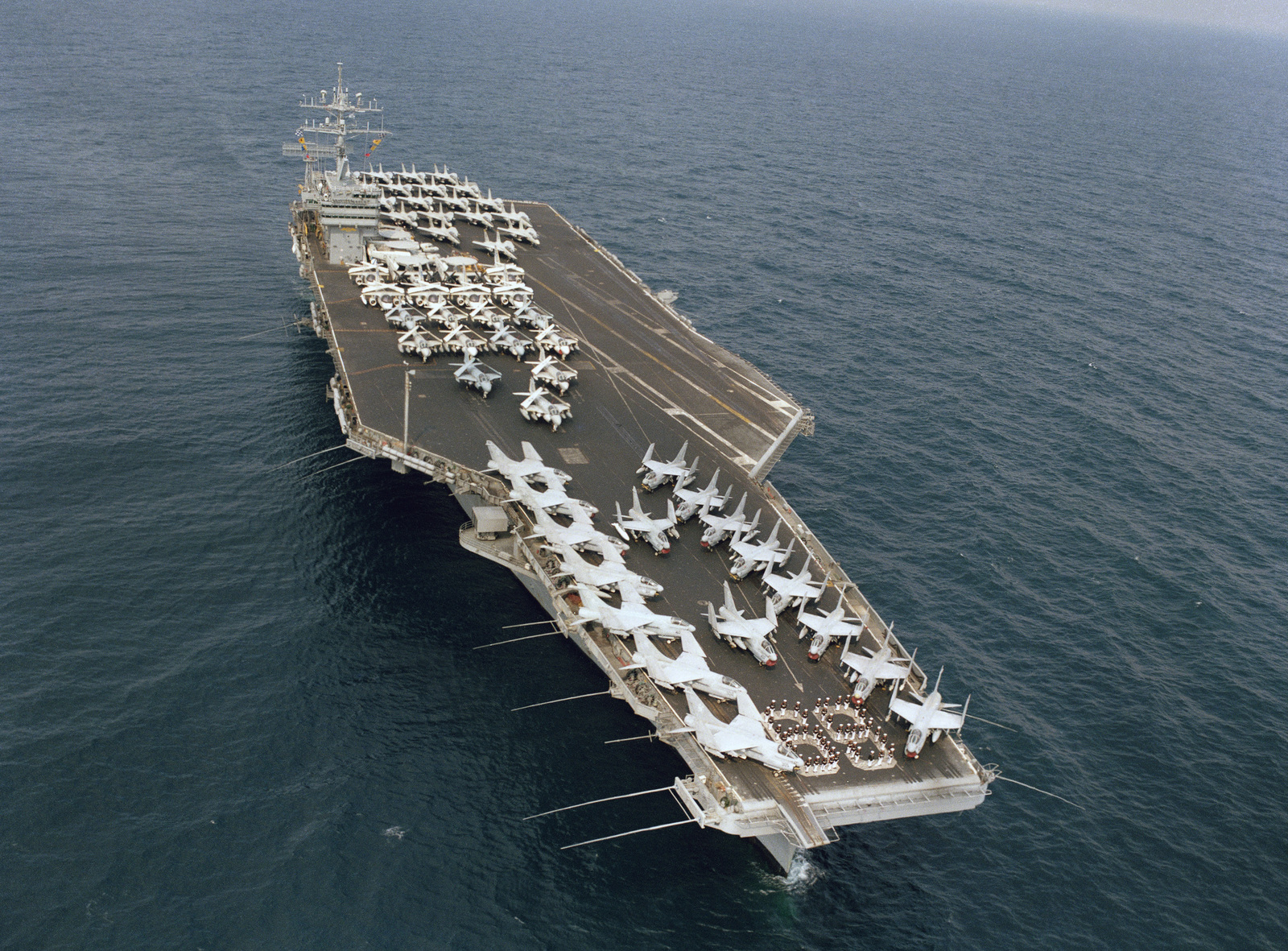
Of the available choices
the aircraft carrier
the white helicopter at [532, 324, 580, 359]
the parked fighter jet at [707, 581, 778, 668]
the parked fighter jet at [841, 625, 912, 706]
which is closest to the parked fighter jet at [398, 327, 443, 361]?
the aircraft carrier

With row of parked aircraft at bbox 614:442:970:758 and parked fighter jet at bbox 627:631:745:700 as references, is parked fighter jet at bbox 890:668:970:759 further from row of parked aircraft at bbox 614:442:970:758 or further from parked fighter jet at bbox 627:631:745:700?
parked fighter jet at bbox 627:631:745:700

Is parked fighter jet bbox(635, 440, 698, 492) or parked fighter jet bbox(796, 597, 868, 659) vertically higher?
parked fighter jet bbox(635, 440, 698, 492)

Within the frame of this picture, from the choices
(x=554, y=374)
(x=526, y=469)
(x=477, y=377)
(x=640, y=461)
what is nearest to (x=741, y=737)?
(x=526, y=469)

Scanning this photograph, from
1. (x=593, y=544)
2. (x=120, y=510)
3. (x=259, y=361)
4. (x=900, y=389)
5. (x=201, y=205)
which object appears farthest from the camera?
(x=201, y=205)

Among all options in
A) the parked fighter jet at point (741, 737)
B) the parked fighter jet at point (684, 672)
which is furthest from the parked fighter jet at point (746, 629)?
the parked fighter jet at point (741, 737)

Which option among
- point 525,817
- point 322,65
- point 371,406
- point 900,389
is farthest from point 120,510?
point 322,65

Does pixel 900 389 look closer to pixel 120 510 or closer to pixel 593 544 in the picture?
pixel 593 544
